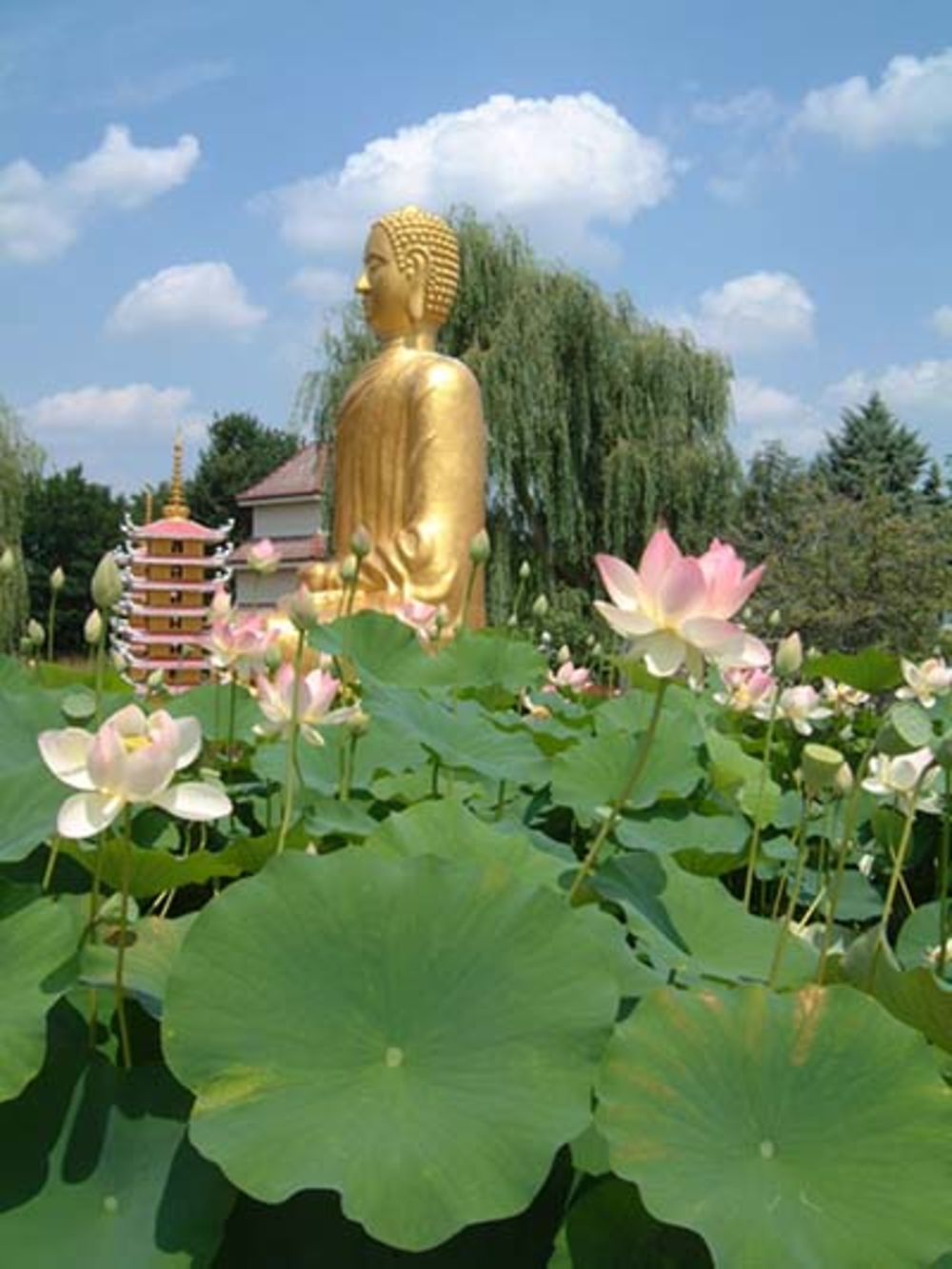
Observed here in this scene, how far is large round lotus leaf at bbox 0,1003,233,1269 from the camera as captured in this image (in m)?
0.54

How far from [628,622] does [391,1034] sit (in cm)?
29

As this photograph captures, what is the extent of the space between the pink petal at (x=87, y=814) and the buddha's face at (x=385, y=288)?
5.46m

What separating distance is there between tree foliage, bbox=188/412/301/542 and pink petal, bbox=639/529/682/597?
3503 centimetres

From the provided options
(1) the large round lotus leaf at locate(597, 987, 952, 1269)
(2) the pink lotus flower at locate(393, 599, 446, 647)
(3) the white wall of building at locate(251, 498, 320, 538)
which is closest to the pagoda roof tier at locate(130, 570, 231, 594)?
(3) the white wall of building at locate(251, 498, 320, 538)

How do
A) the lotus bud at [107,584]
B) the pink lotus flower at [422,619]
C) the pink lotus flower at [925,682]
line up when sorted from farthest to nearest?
the pink lotus flower at [422,619], the pink lotus flower at [925,682], the lotus bud at [107,584]

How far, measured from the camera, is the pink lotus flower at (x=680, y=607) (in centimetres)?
76

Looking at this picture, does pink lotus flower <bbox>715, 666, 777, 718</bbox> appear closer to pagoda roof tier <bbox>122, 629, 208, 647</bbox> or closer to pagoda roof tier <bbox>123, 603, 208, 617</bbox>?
pagoda roof tier <bbox>122, 629, 208, 647</bbox>

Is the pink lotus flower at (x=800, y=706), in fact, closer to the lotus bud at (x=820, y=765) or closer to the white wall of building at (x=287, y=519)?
the lotus bud at (x=820, y=765)

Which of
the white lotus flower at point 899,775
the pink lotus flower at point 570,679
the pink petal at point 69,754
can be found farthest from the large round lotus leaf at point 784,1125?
the pink lotus flower at point 570,679

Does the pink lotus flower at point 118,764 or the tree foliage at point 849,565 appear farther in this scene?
the tree foliage at point 849,565

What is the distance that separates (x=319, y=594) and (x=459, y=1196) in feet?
14.9

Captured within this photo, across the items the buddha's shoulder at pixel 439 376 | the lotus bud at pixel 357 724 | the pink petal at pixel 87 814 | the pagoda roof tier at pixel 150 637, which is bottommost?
the pagoda roof tier at pixel 150 637

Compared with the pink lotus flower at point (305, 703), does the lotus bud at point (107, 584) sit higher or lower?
higher

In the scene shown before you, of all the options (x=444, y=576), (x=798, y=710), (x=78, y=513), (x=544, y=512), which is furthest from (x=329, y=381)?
(x=78, y=513)
